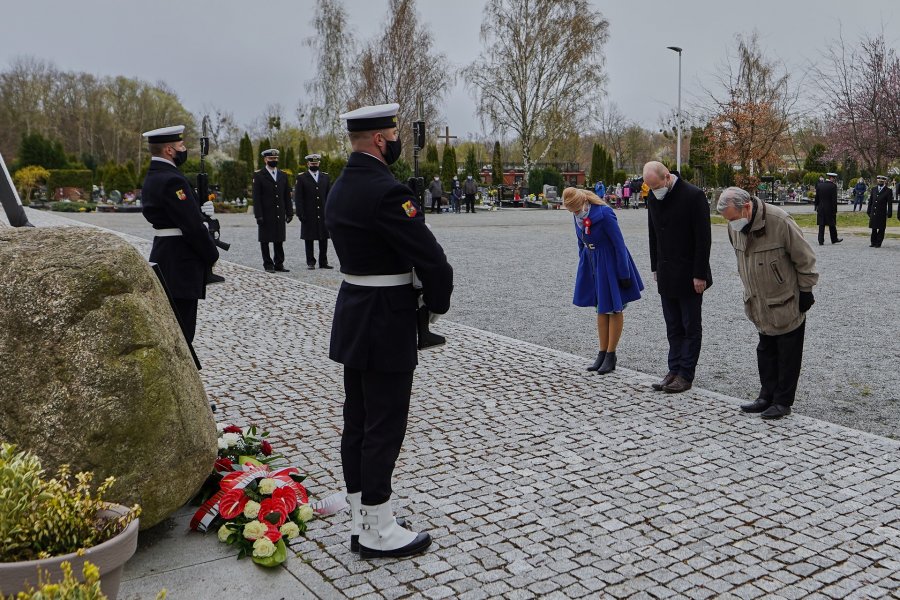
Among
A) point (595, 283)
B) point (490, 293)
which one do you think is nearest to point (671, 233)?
point (595, 283)

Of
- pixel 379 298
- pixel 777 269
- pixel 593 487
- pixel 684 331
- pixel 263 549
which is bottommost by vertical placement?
pixel 593 487

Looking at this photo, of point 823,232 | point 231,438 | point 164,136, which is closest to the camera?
point 231,438

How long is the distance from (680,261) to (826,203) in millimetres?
14715

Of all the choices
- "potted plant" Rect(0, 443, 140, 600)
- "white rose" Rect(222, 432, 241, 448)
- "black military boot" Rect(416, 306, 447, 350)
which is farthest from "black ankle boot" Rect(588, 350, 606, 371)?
"potted plant" Rect(0, 443, 140, 600)

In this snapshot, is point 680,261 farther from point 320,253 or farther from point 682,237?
point 320,253

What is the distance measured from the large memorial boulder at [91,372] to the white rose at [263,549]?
0.43 meters

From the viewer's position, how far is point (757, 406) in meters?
6.13

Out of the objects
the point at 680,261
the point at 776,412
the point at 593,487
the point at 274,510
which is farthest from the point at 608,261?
the point at 274,510

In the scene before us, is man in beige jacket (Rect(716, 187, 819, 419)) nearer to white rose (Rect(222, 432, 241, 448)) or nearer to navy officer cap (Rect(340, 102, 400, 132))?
navy officer cap (Rect(340, 102, 400, 132))

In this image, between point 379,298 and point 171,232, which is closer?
point 379,298

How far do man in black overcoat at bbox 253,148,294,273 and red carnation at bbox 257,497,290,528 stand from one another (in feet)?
36.4

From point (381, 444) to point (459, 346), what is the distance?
4.88 m

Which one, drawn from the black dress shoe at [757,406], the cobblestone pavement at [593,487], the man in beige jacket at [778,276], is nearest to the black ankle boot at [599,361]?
the cobblestone pavement at [593,487]

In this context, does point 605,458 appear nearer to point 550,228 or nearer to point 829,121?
point 550,228
